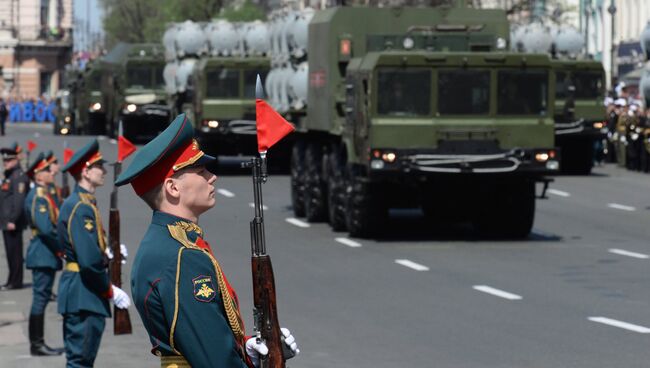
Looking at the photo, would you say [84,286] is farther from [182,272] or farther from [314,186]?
[314,186]

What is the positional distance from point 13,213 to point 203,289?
16.1 metres

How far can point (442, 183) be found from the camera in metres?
25.6

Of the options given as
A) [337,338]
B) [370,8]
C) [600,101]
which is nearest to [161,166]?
[337,338]

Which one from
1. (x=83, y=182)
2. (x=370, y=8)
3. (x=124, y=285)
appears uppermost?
(x=370, y=8)

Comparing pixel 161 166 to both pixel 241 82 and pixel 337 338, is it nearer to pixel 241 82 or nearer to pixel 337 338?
pixel 337 338

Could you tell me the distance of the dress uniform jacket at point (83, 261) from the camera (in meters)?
12.5

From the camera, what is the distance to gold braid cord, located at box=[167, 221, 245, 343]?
648 centimetres

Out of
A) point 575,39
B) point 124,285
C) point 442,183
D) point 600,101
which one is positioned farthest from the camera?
point 575,39

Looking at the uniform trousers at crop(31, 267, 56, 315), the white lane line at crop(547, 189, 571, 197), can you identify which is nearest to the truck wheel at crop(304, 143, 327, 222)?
the white lane line at crop(547, 189, 571, 197)

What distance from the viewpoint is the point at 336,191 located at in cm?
2689

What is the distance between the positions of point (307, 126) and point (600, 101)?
44.4 ft

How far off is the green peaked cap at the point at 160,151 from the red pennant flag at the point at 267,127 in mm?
1037

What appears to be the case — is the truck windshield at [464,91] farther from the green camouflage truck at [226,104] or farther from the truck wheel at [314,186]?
the green camouflage truck at [226,104]

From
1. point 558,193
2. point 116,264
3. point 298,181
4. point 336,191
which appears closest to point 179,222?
point 116,264
